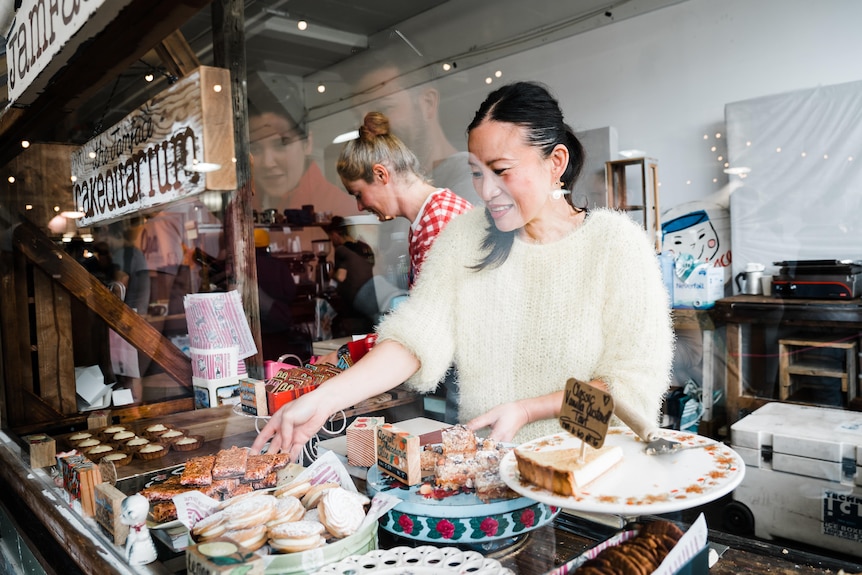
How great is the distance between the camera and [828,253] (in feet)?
4.27

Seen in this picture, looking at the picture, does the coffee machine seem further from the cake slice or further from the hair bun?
the cake slice

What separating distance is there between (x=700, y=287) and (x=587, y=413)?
75 centimetres

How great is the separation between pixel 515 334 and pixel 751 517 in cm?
67

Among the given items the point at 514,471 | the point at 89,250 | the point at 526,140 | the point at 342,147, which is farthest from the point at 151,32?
the point at 89,250

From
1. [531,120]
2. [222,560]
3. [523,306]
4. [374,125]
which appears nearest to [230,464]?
[222,560]

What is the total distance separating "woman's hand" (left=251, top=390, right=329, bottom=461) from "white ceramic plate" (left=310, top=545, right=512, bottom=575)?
0.51 meters

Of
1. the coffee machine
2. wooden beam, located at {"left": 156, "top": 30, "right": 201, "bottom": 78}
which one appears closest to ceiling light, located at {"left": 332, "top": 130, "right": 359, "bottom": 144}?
the coffee machine

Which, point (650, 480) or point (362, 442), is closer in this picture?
point (650, 480)

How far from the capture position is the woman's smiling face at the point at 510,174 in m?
1.20

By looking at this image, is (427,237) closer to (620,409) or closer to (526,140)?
(526,140)

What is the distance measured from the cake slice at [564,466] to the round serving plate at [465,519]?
4.0 inches

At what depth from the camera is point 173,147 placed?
169 cm

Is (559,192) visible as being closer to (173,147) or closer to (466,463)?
(466,463)

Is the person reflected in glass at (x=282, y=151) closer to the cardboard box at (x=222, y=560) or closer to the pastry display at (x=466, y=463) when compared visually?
the pastry display at (x=466, y=463)
